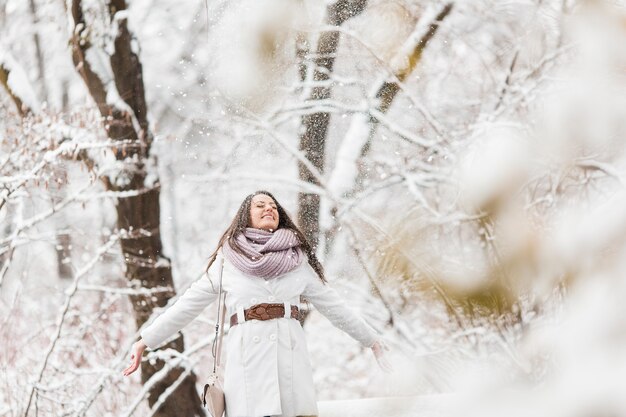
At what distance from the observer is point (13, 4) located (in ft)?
17.6

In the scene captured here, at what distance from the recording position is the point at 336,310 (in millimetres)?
2836

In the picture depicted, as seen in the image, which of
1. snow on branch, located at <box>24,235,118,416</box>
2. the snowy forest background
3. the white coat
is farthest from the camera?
snow on branch, located at <box>24,235,118,416</box>

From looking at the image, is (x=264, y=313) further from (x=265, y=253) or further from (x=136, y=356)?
(x=136, y=356)

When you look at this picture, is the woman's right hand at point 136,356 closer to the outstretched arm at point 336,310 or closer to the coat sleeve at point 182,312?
the coat sleeve at point 182,312

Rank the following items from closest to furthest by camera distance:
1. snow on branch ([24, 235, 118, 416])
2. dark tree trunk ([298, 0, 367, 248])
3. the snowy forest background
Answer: the snowy forest background
snow on branch ([24, 235, 118, 416])
dark tree trunk ([298, 0, 367, 248])

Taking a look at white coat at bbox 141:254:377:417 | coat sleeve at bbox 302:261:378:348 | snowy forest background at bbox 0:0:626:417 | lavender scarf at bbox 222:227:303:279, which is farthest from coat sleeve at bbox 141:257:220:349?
snowy forest background at bbox 0:0:626:417

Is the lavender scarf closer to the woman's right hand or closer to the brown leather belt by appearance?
the brown leather belt

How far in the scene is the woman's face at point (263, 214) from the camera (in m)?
2.83

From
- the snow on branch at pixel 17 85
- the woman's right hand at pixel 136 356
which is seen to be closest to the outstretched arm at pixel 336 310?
the woman's right hand at pixel 136 356

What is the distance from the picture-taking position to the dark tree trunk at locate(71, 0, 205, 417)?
4848 mm

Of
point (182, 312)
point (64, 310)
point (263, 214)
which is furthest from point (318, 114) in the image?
point (182, 312)

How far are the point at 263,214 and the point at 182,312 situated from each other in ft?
1.42

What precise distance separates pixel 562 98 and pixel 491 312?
4.16 feet

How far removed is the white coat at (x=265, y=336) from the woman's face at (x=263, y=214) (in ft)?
0.56
